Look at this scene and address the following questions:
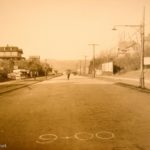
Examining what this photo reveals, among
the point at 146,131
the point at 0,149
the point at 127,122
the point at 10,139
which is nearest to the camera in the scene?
the point at 0,149

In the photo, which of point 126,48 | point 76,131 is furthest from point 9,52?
point 76,131

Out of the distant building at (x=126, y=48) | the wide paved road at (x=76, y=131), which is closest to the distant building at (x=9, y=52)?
the distant building at (x=126, y=48)

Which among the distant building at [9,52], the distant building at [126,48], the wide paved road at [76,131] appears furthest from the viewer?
the distant building at [9,52]

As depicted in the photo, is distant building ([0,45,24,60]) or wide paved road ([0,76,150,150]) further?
distant building ([0,45,24,60])

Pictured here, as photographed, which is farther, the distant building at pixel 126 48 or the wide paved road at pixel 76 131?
the distant building at pixel 126 48

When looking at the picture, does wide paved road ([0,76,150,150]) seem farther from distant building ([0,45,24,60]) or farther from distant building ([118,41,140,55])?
distant building ([0,45,24,60])

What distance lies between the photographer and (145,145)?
709 cm

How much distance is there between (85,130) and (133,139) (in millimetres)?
1730

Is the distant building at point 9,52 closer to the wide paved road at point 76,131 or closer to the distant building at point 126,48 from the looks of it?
the distant building at point 126,48

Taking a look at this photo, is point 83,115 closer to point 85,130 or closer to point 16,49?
point 85,130

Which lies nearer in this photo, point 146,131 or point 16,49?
point 146,131

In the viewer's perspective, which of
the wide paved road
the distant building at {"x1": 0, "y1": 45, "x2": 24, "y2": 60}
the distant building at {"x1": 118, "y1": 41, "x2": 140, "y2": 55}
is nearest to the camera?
the wide paved road

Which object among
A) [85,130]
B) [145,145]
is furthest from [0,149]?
[145,145]

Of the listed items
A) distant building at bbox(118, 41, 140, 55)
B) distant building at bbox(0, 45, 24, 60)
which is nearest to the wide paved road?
distant building at bbox(118, 41, 140, 55)
